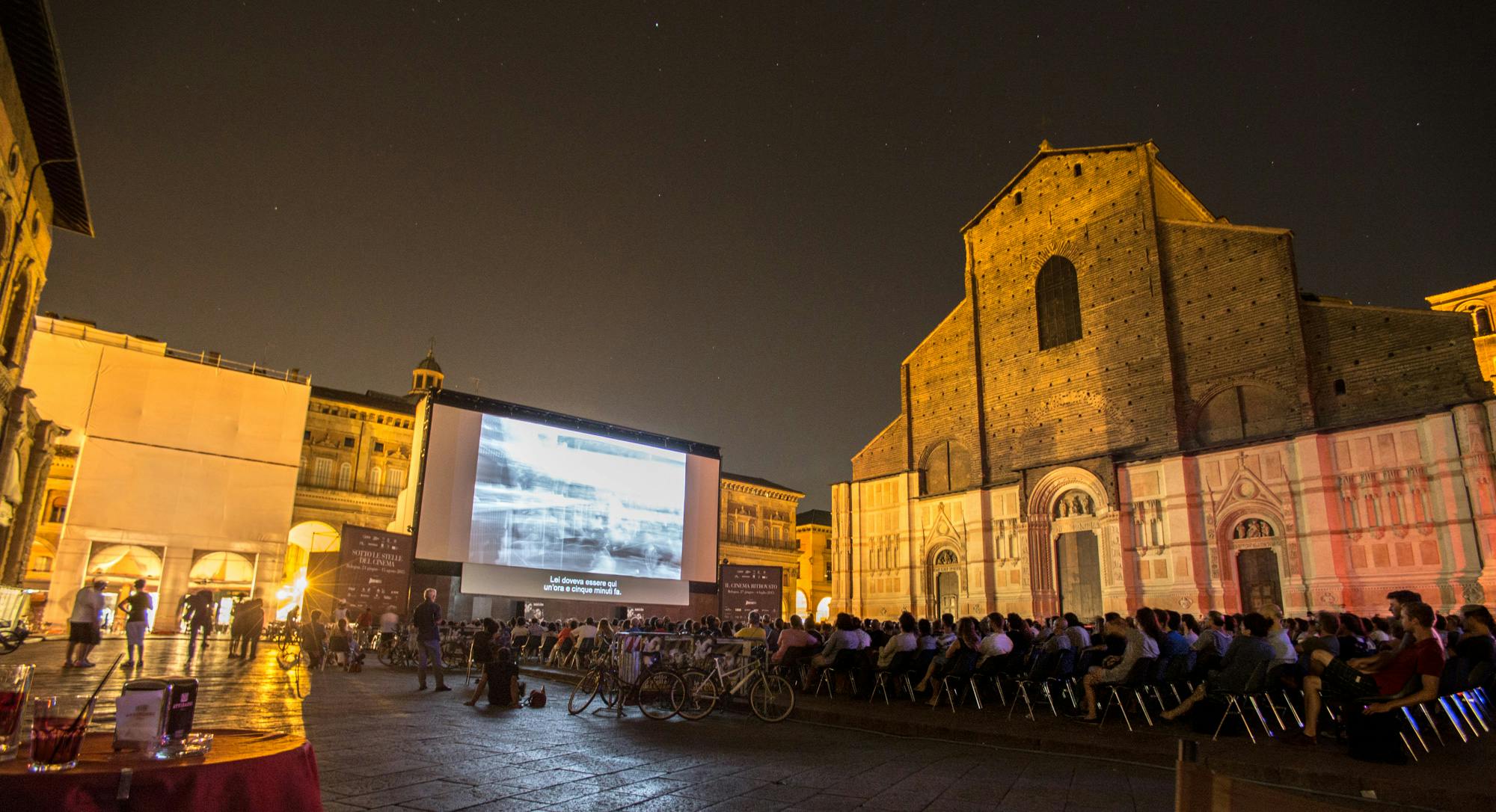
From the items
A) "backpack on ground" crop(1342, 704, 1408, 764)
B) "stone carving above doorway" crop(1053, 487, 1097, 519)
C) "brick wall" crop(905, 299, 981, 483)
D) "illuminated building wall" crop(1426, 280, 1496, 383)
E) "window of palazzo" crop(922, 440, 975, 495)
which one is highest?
"illuminated building wall" crop(1426, 280, 1496, 383)

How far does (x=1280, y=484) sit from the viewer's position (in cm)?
1684

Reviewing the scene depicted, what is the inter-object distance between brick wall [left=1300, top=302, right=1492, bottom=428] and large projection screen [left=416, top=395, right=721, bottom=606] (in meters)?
15.5

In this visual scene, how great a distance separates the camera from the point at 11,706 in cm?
174

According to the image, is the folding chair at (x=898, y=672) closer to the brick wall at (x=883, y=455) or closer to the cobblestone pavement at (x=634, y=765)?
the cobblestone pavement at (x=634, y=765)

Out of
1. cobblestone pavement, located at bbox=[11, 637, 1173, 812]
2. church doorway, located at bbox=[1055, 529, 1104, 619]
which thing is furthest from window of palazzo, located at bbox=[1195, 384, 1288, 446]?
cobblestone pavement, located at bbox=[11, 637, 1173, 812]

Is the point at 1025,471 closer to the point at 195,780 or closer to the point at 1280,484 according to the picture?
the point at 1280,484

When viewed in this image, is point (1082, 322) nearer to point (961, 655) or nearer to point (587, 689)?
point (961, 655)

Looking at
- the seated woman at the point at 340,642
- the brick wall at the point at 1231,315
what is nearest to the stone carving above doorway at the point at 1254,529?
the brick wall at the point at 1231,315

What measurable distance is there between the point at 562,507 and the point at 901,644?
12.4 meters

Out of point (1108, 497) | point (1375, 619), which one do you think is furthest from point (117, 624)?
point (1375, 619)

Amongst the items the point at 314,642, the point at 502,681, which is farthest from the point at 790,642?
the point at 314,642

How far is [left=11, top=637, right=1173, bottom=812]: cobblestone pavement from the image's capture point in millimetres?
4270

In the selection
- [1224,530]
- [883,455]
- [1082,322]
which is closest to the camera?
[1224,530]

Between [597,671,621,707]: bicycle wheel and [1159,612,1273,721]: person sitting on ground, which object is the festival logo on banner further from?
[1159,612,1273,721]: person sitting on ground
